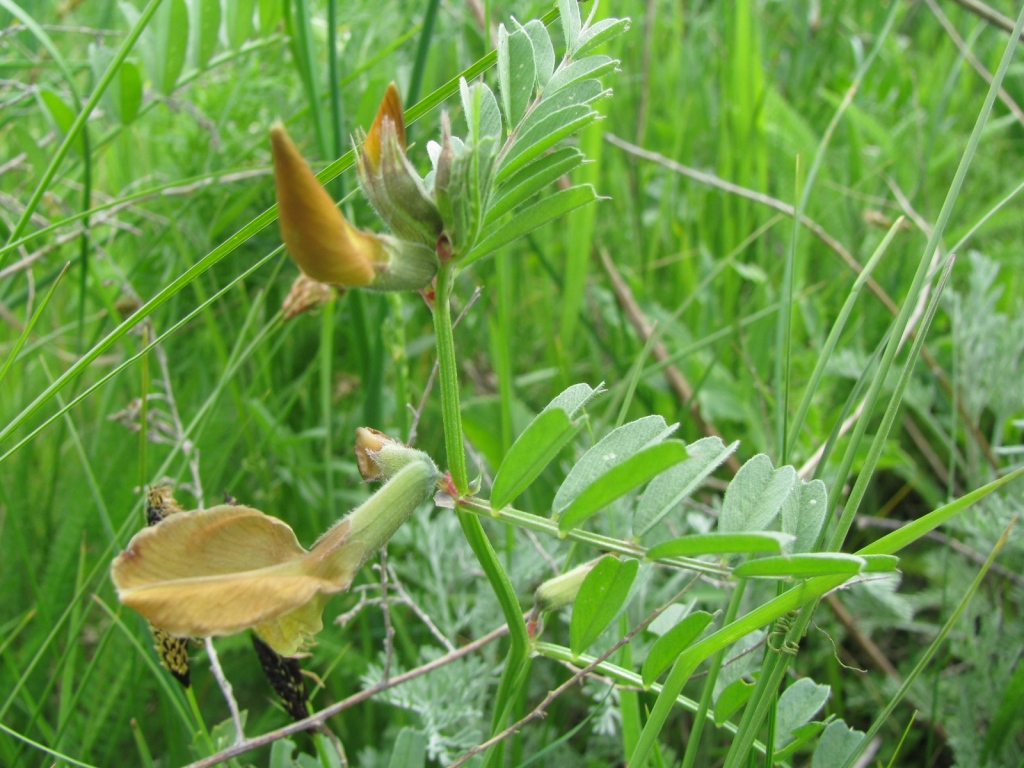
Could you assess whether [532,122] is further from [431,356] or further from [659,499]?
[431,356]

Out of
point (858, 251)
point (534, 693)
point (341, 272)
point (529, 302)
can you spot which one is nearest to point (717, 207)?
point (858, 251)

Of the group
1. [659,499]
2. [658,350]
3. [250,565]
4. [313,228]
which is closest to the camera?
[313,228]

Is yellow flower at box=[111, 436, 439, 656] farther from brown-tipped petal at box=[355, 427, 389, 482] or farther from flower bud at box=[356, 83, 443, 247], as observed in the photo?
flower bud at box=[356, 83, 443, 247]

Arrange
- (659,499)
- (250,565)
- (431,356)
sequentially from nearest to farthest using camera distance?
1. (250,565)
2. (659,499)
3. (431,356)

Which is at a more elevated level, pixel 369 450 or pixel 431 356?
pixel 369 450

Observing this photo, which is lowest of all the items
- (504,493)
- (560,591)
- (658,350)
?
(658,350)

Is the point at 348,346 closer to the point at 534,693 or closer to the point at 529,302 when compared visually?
the point at 529,302

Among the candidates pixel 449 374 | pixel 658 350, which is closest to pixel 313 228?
pixel 449 374
